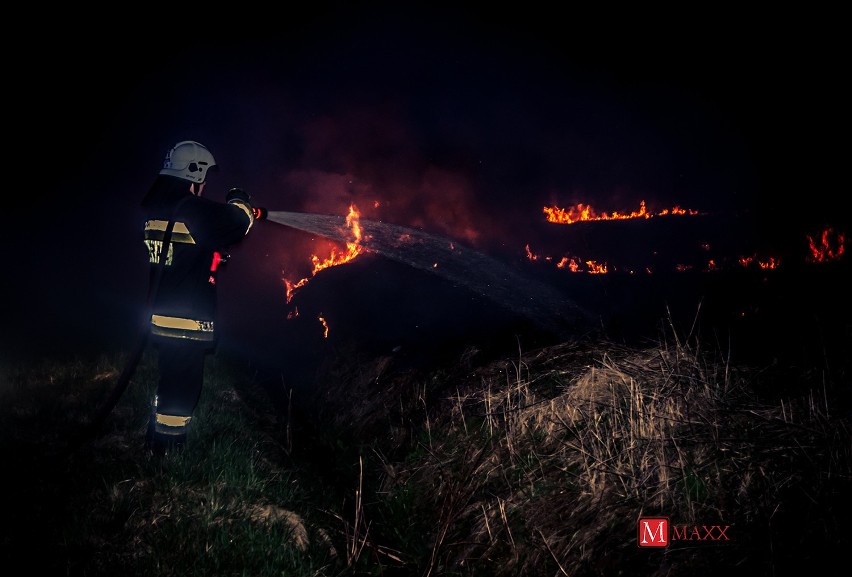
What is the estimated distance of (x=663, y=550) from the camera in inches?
81.1

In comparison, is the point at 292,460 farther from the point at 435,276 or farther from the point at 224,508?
the point at 435,276

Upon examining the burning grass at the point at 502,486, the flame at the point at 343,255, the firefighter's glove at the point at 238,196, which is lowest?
the burning grass at the point at 502,486

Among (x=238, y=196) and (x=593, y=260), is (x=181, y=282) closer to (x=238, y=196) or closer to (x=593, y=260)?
(x=238, y=196)

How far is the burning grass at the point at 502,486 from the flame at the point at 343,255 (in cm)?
831

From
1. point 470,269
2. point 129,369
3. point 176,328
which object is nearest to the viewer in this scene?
point 129,369

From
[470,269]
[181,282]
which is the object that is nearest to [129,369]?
[181,282]

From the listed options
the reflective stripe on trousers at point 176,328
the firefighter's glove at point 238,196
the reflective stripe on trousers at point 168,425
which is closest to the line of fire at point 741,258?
the firefighter's glove at point 238,196

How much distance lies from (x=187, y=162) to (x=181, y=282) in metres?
1.24

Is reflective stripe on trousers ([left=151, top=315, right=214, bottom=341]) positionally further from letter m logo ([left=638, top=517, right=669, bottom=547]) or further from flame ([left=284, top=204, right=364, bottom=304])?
flame ([left=284, top=204, right=364, bottom=304])

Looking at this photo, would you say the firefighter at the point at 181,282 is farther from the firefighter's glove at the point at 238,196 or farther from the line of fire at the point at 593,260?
the line of fire at the point at 593,260

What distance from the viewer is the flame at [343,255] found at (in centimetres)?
1292

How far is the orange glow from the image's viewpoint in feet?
30.4

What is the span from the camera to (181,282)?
411 centimetres

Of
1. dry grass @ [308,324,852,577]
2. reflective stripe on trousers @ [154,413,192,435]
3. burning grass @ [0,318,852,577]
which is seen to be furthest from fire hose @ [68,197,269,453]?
dry grass @ [308,324,852,577]
